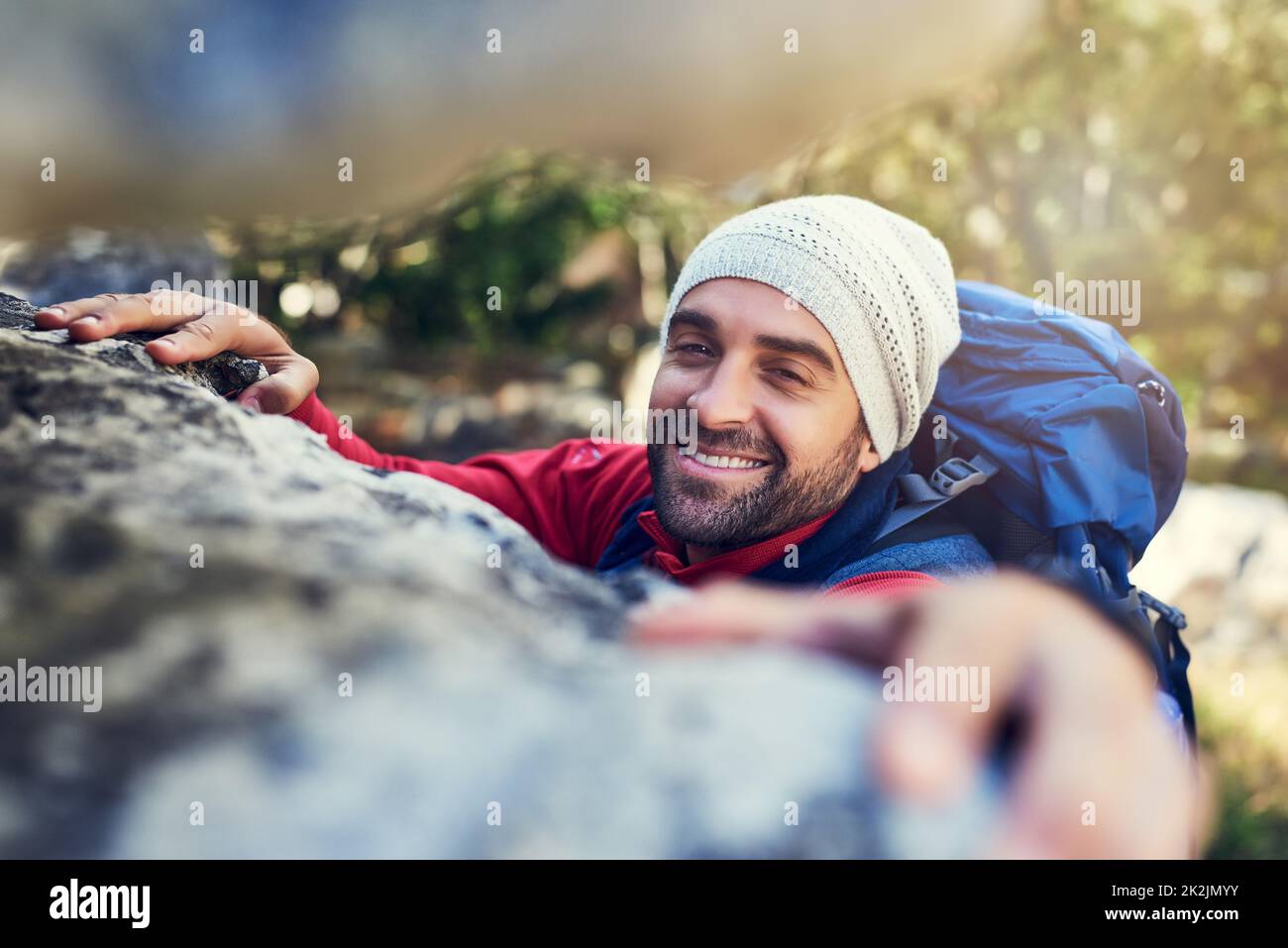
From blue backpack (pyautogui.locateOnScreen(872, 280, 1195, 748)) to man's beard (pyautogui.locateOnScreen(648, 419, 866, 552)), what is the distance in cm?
23

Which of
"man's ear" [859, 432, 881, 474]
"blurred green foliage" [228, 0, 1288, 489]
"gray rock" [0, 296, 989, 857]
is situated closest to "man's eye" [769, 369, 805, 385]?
"man's ear" [859, 432, 881, 474]

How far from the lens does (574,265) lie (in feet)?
22.9

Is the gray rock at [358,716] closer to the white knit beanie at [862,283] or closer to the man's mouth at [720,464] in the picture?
the man's mouth at [720,464]

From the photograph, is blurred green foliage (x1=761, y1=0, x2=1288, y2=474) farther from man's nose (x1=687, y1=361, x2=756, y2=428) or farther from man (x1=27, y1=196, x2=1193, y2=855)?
man's nose (x1=687, y1=361, x2=756, y2=428)

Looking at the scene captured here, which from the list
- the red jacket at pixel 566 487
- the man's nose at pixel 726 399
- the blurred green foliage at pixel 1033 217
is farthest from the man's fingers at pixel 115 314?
the blurred green foliage at pixel 1033 217

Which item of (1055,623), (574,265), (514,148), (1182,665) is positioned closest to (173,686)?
(1055,623)

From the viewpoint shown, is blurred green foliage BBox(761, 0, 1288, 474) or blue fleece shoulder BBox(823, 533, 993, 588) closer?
blue fleece shoulder BBox(823, 533, 993, 588)

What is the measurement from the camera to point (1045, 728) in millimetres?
756

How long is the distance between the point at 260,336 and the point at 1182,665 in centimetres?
224

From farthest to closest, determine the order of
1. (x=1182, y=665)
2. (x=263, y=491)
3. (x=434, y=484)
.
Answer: (x=1182, y=665) < (x=434, y=484) < (x=263, y=491)

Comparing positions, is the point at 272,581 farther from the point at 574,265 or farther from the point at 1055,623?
the point at 574,265

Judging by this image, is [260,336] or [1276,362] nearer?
[260,336]

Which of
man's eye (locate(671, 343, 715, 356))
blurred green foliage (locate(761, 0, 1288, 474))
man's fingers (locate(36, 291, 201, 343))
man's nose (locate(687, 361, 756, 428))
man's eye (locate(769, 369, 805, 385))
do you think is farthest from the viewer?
blurred green foliage (locate(761, 0, 1288, 474))

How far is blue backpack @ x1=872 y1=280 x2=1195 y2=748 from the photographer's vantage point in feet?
7.07
